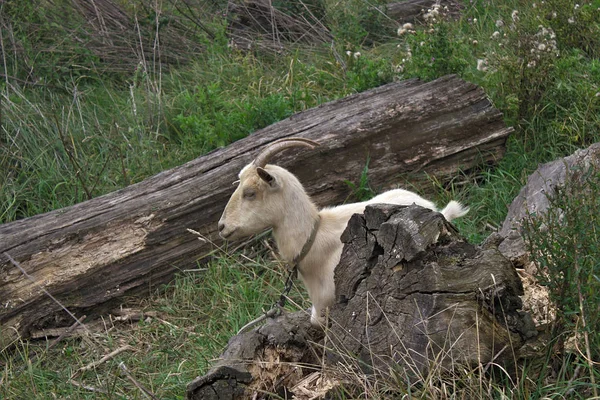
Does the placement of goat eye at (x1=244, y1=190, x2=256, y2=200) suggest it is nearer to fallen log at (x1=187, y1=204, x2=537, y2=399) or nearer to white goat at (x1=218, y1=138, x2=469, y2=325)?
white goat at (x1=218, y1=138, x2=469, y2=325)

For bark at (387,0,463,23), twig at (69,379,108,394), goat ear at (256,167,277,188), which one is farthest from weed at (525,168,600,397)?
bark at (387,0,463,23)

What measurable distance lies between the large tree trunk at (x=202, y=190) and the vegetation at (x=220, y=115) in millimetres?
180

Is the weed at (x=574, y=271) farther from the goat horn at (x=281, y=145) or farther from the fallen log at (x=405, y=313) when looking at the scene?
the goat horn at (x=281, y=145)

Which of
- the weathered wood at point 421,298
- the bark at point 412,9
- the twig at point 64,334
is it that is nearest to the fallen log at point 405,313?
the weathered wood at point 421,298

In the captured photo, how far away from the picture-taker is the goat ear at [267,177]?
457 cm

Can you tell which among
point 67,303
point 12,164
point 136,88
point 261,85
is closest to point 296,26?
point 261,85

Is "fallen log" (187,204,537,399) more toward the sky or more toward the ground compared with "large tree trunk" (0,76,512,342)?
more toward the sky

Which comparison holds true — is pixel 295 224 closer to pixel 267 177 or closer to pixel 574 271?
pixel 267 177

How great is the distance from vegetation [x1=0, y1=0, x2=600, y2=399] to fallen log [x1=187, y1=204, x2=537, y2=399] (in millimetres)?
132

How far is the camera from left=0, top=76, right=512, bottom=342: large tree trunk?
561 cm

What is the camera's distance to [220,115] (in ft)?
22.5

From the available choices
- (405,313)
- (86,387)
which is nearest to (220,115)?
(86,387)

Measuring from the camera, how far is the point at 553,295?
3406 mm

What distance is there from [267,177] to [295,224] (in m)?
0.31
